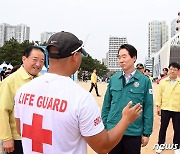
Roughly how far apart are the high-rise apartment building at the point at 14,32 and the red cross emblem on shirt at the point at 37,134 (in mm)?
91947

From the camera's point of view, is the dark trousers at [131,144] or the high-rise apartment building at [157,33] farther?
the high-rise apartment building at [157,33]

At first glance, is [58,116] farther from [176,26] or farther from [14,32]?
[14,32]

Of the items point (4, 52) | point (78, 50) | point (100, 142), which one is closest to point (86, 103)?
point (100, 142)

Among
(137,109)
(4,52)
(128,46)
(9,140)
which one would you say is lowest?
(9,140)

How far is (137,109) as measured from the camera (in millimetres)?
1544

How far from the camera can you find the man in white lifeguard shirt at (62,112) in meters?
1.37

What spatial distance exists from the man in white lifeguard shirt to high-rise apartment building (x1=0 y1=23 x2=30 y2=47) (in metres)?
91.9

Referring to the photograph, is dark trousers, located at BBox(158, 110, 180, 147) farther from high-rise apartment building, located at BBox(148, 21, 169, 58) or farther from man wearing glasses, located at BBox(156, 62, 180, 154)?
high-rise apartment building, located at BBox(148, 21, 169, 58)

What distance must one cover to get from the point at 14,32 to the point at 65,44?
95.7 meters

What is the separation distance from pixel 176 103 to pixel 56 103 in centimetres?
384

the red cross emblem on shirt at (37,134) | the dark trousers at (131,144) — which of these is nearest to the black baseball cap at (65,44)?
the red cross emblem on shirt at (37,134)

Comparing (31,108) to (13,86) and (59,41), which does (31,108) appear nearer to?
(59,41)

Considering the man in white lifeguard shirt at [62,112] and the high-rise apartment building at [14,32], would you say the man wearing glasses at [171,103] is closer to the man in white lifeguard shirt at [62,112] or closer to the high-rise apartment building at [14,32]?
the man in white lifeguard shirt at [62,112]

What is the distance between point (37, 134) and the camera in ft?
4.83
